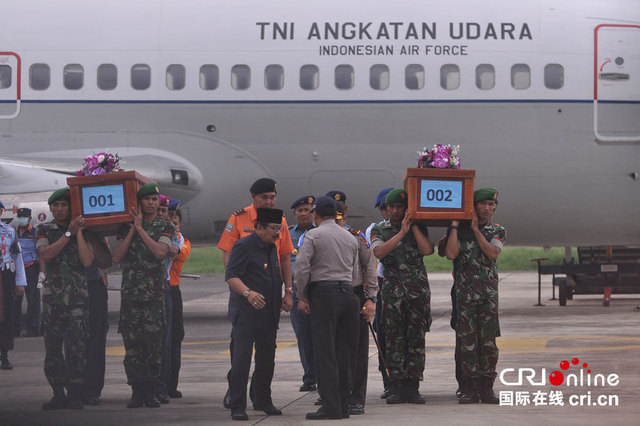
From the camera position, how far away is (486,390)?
34.3 ft

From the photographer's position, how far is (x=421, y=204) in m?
10.8

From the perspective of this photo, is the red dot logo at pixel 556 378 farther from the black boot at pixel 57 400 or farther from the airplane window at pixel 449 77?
the airplane window at pixel 449 77

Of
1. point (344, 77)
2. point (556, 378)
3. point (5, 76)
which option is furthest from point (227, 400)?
point (5, 76)

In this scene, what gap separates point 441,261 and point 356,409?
133ft

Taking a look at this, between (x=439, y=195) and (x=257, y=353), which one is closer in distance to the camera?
(x=257, y=353)

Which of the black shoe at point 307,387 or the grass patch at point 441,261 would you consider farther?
the grass patch at point 441,261

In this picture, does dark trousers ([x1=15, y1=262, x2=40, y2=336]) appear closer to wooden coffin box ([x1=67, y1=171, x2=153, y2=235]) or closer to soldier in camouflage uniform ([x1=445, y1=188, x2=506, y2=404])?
wooden coffin box ([x1=67, y1=171, x2=153, y2=235])

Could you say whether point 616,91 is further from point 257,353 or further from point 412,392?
point 257,353

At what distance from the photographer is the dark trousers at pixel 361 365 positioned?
1037cm

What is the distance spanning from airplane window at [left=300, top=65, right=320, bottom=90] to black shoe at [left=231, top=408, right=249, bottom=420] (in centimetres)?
933

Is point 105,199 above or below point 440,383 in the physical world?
above

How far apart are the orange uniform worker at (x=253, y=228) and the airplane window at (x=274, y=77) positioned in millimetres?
7297

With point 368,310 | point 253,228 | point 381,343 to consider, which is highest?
point 253,228

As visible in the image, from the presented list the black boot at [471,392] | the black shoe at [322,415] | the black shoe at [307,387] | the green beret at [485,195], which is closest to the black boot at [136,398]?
the black shoe at [322,415]
